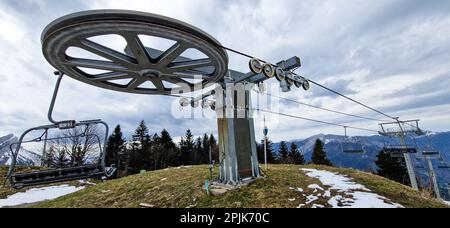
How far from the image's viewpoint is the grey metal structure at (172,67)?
470 cm

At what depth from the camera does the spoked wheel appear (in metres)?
4.61

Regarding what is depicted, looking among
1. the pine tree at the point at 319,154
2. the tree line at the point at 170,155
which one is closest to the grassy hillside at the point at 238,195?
the tree line at the point at 170,155

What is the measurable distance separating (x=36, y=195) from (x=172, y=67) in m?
13.4

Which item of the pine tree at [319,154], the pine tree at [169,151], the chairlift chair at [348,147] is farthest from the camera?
the pine tree at [319,154]

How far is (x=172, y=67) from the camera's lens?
691 centimetres

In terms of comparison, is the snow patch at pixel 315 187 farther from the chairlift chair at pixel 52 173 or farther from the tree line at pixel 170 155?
the tree line at pixel 170 155

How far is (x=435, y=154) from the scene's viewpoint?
2064cm

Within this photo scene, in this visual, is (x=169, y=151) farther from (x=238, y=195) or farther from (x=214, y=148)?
(x=238, y=195)

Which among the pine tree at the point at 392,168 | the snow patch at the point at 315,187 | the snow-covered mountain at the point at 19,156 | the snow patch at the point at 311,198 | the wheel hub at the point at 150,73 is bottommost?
the pine tree at the point at 392,168

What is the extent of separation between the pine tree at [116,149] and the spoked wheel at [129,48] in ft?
110

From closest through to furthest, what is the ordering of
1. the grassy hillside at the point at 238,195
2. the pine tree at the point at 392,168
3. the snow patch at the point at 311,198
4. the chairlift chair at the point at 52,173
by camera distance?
the chairlift chair at the point at 52,173 < the snow patch at the point at 311,198 < the grassy hillside at the point at 238,195 < the pine tree at the point at 392,168

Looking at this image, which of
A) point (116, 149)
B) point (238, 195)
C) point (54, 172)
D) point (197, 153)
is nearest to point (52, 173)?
point (54, 172)
